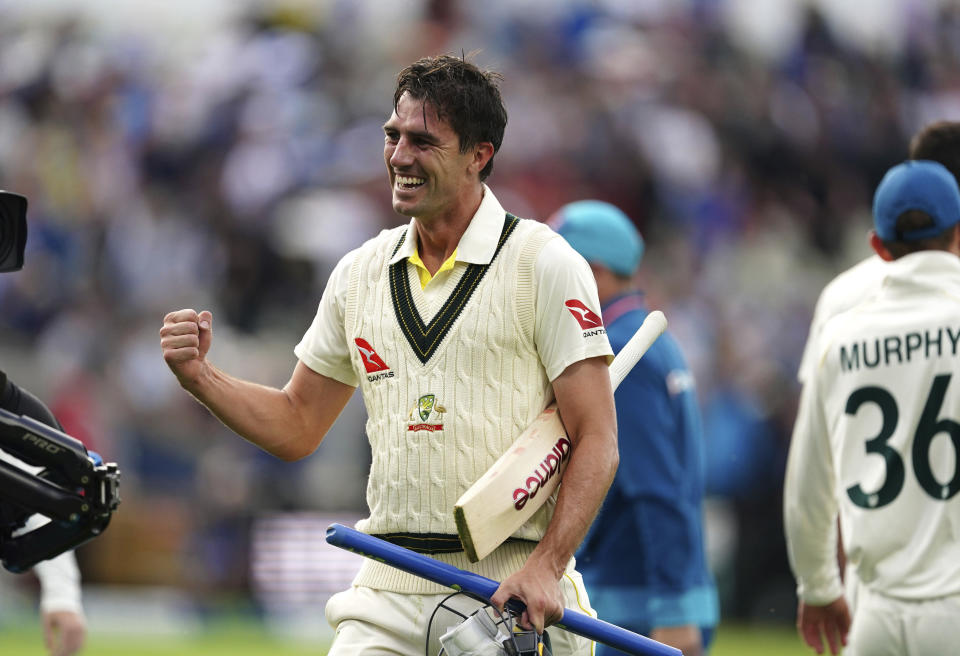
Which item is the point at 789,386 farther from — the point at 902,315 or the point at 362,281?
the point at 362,281

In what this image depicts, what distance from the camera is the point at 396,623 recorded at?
4.37 m

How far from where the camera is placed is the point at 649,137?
15.5 metres

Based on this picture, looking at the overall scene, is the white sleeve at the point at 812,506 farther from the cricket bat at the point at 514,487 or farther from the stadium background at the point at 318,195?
the stadium background at the point at 318,195

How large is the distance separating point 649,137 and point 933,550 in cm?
1071

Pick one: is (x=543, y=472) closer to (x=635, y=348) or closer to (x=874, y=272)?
(x=635, y=348)

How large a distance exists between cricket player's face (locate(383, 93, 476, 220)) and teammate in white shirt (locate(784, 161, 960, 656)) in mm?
1702

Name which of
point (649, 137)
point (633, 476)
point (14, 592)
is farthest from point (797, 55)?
point (633, 476)

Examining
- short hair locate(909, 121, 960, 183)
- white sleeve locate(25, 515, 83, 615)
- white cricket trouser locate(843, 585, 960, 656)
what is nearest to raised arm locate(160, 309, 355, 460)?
white sleeve locate(25, 515, 83, 615)

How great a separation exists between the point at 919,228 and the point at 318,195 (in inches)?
385

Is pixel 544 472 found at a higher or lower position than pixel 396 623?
higher

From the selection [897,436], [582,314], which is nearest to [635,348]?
[582,314]

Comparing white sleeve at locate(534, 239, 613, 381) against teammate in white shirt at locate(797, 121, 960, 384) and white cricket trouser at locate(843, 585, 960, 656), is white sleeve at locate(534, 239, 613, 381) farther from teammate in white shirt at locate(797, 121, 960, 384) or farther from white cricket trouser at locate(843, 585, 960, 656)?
teammate in white shirt at locate(797, 121, 960, 384)

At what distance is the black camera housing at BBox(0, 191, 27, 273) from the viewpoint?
3.78 meters

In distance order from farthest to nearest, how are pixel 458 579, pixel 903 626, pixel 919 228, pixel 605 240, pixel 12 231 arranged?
pixel 605 240 < pixel 919 228 < pixel 903 626 < pixel 458 579 < pixel 12 231
